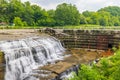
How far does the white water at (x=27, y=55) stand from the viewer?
2505 cm

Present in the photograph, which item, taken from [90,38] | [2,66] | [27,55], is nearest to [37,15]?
[90,38]

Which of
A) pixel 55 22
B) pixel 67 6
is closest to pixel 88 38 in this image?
pixel 55 22

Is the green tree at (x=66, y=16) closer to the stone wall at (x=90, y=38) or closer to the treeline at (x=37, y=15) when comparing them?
the treeline at (x=37, y=15)

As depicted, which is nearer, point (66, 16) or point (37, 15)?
point (66, 16)

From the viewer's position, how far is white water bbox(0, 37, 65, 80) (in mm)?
25047

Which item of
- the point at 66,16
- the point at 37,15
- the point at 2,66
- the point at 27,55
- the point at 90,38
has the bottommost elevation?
the point at 2,66

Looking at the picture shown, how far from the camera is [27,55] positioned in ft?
93.2

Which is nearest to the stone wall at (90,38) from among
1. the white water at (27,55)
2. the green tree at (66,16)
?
the white water at (27,55)

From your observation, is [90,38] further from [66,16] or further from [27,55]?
[66,16]

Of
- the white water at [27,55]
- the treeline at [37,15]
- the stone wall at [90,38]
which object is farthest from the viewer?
the treeline at [37,15]

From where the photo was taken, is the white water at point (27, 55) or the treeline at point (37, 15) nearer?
the white water at point (27, 55)

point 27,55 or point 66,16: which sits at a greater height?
point 66,16

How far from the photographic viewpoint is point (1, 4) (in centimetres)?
7044

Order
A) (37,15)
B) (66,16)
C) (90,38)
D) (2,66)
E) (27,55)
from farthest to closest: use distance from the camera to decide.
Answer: (37,15), (66,16), (90,38), (27,55), (2,66)
